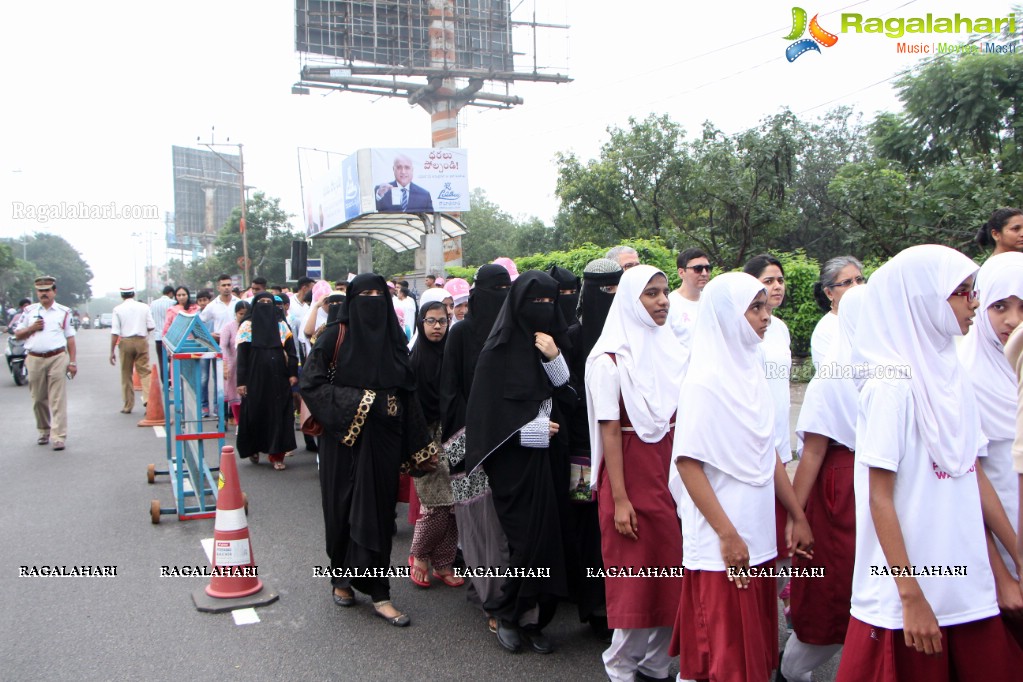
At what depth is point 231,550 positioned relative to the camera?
4855 mm

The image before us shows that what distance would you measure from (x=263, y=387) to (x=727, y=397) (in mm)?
6214

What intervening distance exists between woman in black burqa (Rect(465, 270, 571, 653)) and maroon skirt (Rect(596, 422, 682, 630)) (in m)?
0.47

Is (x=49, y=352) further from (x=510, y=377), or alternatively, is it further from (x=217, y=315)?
(x=510, y=377)

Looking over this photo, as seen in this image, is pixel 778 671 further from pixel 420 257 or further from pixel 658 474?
pixel 420 257

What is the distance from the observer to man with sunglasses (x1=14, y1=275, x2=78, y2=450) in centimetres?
938

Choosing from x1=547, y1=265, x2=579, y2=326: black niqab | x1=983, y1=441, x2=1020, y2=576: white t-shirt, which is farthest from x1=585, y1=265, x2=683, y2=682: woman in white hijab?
x1=547, y1=265, x2=579, y2=326: black niqab

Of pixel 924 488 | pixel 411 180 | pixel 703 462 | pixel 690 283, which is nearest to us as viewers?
pixel 924 488

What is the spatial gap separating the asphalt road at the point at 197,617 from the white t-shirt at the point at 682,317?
1.58 meters

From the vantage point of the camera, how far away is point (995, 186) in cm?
1215

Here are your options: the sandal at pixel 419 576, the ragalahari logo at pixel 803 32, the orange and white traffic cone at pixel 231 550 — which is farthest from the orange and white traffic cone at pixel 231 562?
the ragalahari logo at pixel 803 32

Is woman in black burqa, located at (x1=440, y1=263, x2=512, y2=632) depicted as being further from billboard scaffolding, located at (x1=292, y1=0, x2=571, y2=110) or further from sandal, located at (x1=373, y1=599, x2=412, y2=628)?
billboard scaffolding, located at (x1=292, y1=0, x2=571, y2=110)

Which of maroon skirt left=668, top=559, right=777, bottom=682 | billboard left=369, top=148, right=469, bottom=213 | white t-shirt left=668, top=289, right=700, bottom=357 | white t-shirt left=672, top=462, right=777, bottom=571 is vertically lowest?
maroon skirt left=668, top=559, right=777, bottom=682

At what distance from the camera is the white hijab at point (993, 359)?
297cm

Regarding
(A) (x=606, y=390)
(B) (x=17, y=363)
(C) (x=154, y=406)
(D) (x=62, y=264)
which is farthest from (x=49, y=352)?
(D) (x=62, y=264)
